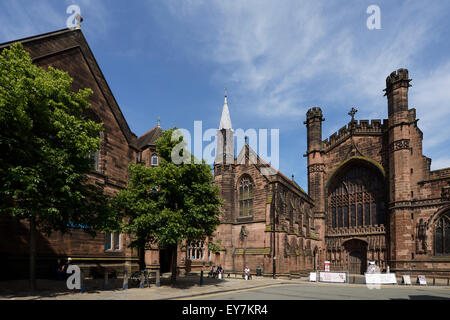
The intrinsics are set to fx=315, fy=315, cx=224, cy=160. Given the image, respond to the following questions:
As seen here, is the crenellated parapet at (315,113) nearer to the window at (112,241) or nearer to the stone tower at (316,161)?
the stone tower at (316,161)

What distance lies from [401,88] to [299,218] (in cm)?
1977

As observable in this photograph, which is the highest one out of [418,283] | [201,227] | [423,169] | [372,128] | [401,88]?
[401,88]

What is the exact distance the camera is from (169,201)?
1898cm

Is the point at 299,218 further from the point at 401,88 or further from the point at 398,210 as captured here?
the point at 401,88

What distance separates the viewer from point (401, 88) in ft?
123

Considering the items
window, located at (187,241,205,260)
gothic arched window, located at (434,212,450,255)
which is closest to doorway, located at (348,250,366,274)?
gothic arched window, located at (434,212,450,255)

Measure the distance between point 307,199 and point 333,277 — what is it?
643 inches

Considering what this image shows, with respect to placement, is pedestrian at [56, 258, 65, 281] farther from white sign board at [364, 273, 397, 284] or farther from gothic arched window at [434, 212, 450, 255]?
gothic arched window at [434, 212, 450, 255]

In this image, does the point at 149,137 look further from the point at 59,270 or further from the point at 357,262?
the point at 357,262

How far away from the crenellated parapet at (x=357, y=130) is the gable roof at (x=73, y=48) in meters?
30.6

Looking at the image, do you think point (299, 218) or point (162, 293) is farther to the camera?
point (299, 218)

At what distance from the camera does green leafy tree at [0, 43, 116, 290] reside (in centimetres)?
1214
